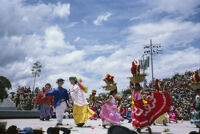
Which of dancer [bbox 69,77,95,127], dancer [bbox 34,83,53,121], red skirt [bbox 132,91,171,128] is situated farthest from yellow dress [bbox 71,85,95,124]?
dancer [bbox 34,83,53,121]

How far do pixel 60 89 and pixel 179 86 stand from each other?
20233mm

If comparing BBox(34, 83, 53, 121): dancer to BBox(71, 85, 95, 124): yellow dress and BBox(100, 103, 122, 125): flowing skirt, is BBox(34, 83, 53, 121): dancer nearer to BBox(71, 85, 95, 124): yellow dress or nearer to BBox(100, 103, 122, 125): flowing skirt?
BBox(71, 85, 95, 124): yellow dress

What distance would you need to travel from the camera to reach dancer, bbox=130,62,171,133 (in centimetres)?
653

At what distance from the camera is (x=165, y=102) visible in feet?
22.7

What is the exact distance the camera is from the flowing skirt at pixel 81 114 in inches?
363

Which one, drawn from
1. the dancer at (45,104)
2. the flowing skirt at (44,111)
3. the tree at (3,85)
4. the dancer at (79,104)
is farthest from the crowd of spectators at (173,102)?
the tree at (3,85)

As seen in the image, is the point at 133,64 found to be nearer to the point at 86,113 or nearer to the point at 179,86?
the point at 86,113

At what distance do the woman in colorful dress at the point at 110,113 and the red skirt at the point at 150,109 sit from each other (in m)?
1.51

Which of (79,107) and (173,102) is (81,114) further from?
(173,102)

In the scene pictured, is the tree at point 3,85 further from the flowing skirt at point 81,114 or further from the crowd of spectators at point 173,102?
the crowd of spectators at point 173,102

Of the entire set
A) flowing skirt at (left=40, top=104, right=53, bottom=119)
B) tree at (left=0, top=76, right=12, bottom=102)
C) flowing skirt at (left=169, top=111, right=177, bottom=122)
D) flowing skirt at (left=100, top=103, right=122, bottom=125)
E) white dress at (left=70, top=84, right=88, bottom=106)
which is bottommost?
flowing skirt at (left=169, top=111, right=177, bottom=122)

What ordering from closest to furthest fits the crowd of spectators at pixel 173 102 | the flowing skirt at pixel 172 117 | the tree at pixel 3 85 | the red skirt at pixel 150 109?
the red skirt at pixel 150 109
the tree at pixel 3 85
the flowing skirt at pixel 172 117
the crowd of spectators at pixel 173 102

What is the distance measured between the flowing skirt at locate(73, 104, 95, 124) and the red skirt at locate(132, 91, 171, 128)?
316 centimetres

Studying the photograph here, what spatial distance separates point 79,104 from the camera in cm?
955
